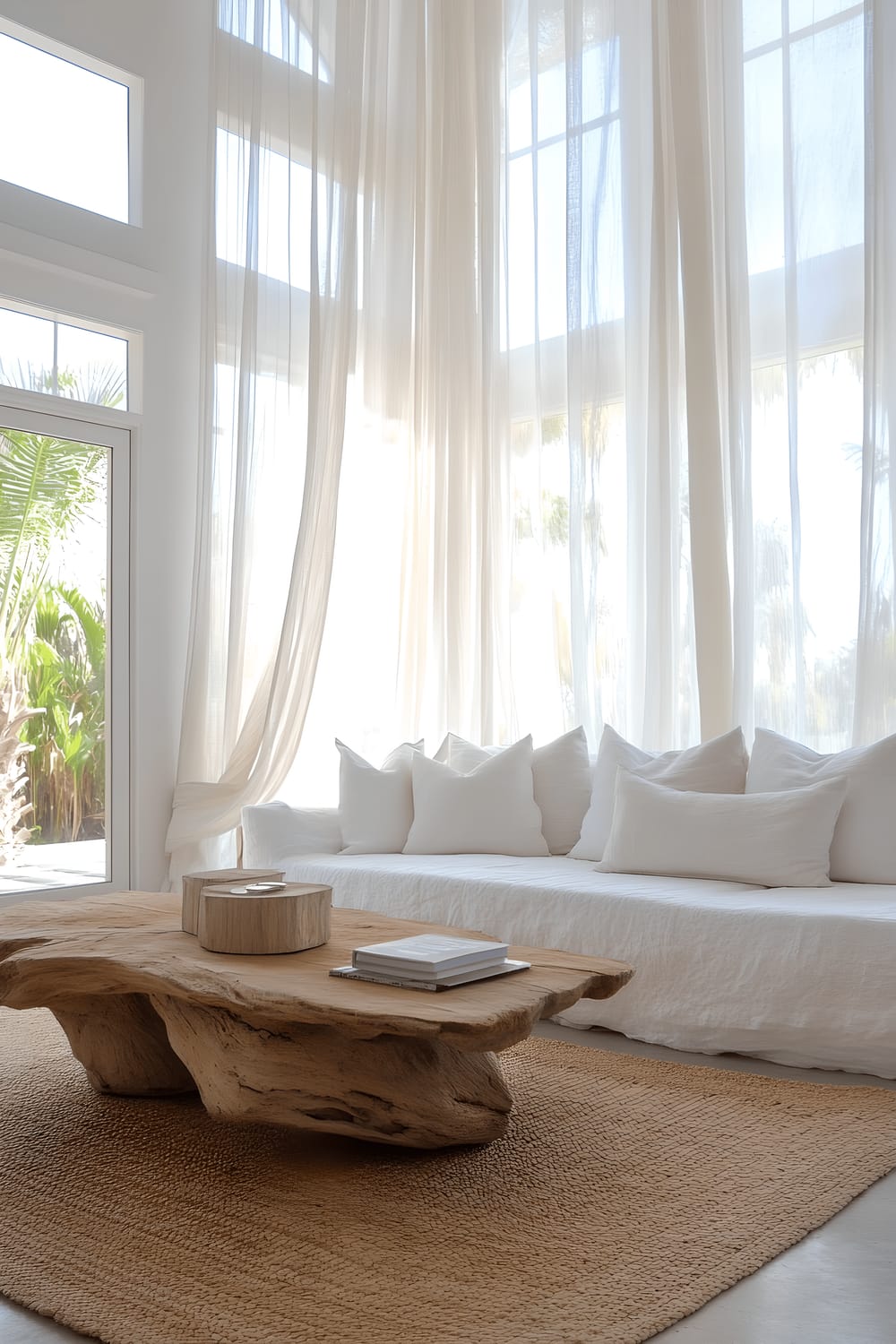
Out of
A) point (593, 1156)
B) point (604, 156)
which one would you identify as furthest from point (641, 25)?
point (593, 1156)

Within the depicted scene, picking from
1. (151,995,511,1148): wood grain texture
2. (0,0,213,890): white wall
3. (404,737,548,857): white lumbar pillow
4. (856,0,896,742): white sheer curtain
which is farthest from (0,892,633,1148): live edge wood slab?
(0,0,213,890): white wall

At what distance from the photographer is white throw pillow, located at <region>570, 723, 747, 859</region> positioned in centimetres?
381

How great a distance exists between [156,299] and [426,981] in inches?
154

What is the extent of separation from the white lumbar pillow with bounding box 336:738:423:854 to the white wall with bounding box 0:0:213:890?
1.06 m

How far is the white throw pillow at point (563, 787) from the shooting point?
4250 mm

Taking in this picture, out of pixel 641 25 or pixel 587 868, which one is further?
pixel 641 25

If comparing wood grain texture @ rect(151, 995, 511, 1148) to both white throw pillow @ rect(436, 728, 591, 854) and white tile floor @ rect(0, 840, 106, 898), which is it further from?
white tile floor @ rect(0, 840, 106, 898)

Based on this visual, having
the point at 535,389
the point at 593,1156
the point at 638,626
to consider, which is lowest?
the point at 593,1156

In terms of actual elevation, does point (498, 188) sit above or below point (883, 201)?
above

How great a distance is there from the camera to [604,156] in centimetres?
474

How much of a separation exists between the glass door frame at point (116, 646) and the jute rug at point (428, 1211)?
2.16 metres

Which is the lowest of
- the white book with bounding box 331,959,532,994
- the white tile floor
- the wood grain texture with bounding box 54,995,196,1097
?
the wood grain texture with bounding box 54,995,196,1097

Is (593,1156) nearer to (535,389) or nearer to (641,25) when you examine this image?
(535,389)

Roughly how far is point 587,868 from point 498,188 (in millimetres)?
3053
